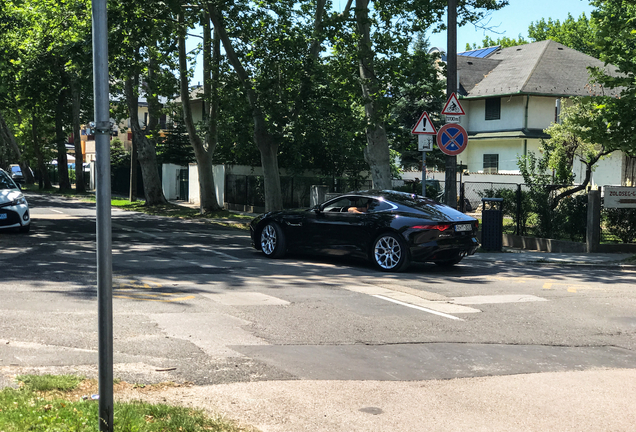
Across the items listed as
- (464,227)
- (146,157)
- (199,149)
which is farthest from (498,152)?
(464,227)

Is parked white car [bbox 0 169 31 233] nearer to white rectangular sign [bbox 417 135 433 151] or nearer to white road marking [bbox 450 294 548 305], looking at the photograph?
white rectangular sign [bbox 417 135 433 151]

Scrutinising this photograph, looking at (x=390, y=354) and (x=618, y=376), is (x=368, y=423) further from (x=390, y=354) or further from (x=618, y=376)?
(x=618, y=376)

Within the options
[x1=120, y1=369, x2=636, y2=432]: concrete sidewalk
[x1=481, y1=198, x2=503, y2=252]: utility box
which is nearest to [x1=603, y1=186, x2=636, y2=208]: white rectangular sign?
[x1=481, y1=198, x2=503, y2=252]: utility box

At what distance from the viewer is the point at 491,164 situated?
41.5 meters

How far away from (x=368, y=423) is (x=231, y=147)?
1162 inches

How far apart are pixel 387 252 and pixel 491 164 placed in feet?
99.5

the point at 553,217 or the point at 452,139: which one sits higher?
the point at 452,139

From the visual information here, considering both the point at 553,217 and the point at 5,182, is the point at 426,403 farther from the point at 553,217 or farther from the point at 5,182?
the point at 5,182

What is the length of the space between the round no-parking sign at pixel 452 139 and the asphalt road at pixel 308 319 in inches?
124

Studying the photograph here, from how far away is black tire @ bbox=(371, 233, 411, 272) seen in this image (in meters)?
12.4

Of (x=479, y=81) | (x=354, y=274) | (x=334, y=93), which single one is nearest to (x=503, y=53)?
(x=479, y=81)

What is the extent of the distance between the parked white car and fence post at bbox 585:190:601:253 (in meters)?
13.4

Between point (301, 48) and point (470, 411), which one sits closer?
point (470, 411)

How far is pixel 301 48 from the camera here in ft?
71.7
